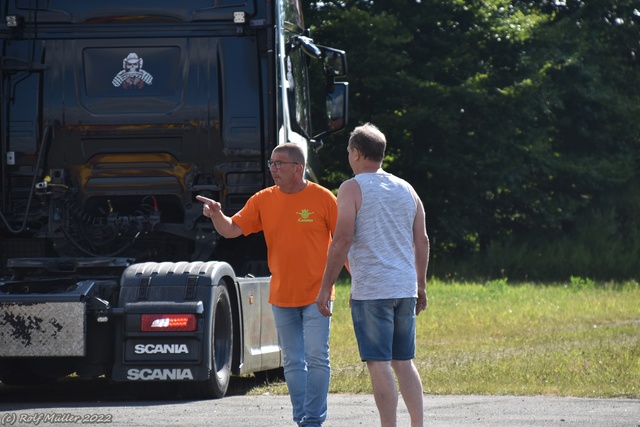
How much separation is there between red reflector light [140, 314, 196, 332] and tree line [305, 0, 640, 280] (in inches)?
869

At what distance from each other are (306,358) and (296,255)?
23.2 inches

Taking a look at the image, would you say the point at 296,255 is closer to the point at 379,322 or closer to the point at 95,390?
the point at 379,322

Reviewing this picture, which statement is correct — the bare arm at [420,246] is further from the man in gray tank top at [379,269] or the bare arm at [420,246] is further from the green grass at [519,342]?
the green grass at [519,342]

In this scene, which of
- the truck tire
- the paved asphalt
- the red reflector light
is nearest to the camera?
the paved asphalt

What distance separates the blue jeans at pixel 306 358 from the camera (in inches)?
324

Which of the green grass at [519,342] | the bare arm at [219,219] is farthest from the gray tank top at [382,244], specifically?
the green grass at [519,342]

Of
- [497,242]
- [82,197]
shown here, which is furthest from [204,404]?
[497,242]

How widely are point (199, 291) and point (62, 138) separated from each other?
2331 mm

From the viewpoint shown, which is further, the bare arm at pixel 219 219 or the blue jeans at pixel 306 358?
the bare arm at pixel 219 219

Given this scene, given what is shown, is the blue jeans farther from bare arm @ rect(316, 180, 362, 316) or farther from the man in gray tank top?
bare arm @ rect(316, 180, 362, 316)

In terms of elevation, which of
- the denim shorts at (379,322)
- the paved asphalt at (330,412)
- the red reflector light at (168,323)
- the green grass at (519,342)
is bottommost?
the green grass at (519,342)

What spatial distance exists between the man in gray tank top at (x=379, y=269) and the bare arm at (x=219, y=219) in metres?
0.84

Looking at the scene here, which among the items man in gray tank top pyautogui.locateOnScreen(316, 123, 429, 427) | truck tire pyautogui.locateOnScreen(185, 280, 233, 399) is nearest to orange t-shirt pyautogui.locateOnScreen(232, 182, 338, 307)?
man in gray tank top pyautogui.locateOnScreen(316, 123, 429, 427)

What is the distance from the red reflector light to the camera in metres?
10.5
